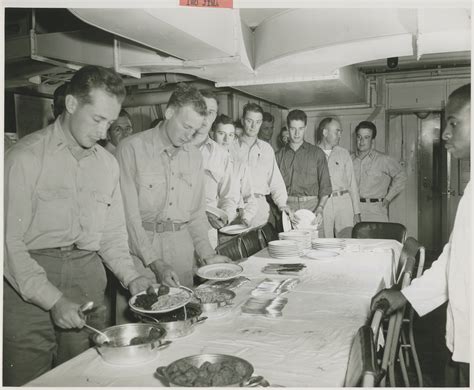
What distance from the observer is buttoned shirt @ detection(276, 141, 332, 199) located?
16.9ft

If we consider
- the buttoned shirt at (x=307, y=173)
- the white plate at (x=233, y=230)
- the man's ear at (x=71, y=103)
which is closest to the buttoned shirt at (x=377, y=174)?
the buttoned shirt at (x=307, y=173)

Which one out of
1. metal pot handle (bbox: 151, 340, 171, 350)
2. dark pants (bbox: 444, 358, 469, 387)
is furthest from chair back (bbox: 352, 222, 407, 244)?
metal pot handle (bbox: 151, 340, 171, 350)

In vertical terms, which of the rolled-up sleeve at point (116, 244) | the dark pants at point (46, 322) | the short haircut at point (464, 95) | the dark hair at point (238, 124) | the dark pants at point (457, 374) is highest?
the dark hair at point (238, 124)

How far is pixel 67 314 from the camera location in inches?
65.2

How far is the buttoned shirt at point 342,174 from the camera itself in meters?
5.54

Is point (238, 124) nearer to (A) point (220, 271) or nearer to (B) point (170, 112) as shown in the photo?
(B) point (170, 112)

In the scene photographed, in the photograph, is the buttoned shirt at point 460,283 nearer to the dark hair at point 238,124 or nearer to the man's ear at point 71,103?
the man's ear at point 71,103

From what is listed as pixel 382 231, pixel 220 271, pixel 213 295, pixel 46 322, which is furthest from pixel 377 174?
pixel 46 322

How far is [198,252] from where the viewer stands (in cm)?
287

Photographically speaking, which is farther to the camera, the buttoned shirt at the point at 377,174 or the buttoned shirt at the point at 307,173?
the buttoned shirt at the point at 377,174

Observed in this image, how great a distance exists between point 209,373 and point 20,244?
0.97 meters

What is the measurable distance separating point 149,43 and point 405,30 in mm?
1654

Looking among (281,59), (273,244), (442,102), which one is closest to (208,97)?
(281,59)

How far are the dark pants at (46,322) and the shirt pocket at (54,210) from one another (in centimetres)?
11
